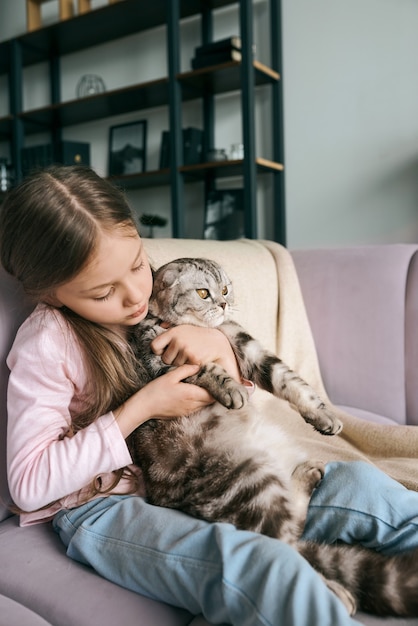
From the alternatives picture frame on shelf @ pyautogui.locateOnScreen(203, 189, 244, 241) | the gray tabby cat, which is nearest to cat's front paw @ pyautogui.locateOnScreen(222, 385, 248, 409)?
the gray tabby cat

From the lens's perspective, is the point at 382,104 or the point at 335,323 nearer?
the point at 335,323

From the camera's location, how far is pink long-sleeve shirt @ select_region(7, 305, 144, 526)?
0.89 metres

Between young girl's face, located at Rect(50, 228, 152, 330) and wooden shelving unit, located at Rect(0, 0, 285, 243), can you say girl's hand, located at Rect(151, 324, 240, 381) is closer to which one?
young girl's face, located at Rect(50, 228, 152, 330)

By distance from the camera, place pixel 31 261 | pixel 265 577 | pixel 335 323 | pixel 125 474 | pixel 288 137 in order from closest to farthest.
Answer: pixel 265 577 → pixel 31 261 → pixel 125 474 → pixel 335 323 → pixel 288 137

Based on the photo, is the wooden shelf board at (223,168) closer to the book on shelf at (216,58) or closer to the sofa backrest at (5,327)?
the book on shelf at (216,58)

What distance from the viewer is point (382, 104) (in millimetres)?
2703

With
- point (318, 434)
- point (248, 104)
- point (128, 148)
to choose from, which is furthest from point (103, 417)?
point (128, 148)

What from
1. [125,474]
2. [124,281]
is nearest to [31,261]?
[124,281]

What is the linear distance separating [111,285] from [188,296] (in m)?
0.20

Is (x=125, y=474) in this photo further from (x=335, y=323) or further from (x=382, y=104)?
(x=382, y=104)

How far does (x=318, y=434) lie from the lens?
5.15ft

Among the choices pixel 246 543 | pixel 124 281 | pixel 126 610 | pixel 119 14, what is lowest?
pixel 126 610

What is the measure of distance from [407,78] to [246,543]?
8.22 feet

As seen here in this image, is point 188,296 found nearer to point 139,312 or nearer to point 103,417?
point 139,312
